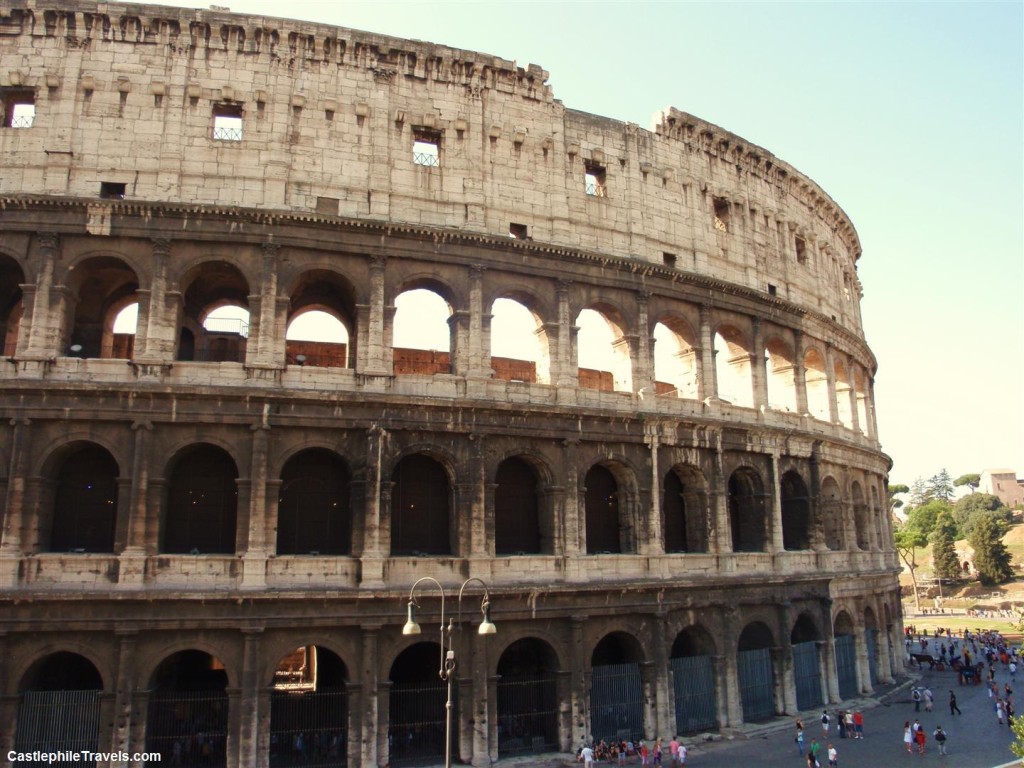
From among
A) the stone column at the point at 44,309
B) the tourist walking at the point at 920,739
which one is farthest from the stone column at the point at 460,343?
the tourist walking at the point at 920,739

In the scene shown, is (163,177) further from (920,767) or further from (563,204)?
(920,767)

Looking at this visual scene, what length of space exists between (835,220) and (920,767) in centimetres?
2125

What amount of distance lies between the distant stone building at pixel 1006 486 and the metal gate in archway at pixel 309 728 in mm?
119044

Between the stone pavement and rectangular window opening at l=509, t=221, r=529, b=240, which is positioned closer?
the stone pavement

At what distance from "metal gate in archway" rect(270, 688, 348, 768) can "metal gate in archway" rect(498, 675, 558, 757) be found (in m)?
4.00

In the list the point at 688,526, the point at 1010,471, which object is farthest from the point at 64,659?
the point at 1010,471

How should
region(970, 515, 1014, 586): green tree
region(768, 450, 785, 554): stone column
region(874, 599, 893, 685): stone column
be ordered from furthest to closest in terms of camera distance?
region(970, 515, 1014, 586): green tree, region(874, 599, 893, 685): stone column, region(768, 450, 785, 554): stone column

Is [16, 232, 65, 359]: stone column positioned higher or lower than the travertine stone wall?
lower

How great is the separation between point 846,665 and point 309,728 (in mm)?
18637

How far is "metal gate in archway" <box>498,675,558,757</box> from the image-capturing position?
1958cm

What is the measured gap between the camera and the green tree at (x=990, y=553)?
72.5 metres

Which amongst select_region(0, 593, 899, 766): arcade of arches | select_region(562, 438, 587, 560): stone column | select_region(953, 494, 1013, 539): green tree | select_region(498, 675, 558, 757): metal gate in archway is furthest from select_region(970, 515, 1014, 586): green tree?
select_region(498, 675, 558, 757): metal gate in archway

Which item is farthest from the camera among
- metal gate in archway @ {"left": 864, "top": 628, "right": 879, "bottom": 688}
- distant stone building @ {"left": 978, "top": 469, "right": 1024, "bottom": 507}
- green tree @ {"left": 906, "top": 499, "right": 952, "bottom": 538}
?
distant stone building @ {"left": 978, "top": 469, "right": 1024, "bottom": 507}

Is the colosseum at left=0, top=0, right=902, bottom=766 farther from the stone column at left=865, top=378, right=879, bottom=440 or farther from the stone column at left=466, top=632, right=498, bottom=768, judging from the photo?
the stone column at left=865, top=378, right=879, bottom=440
